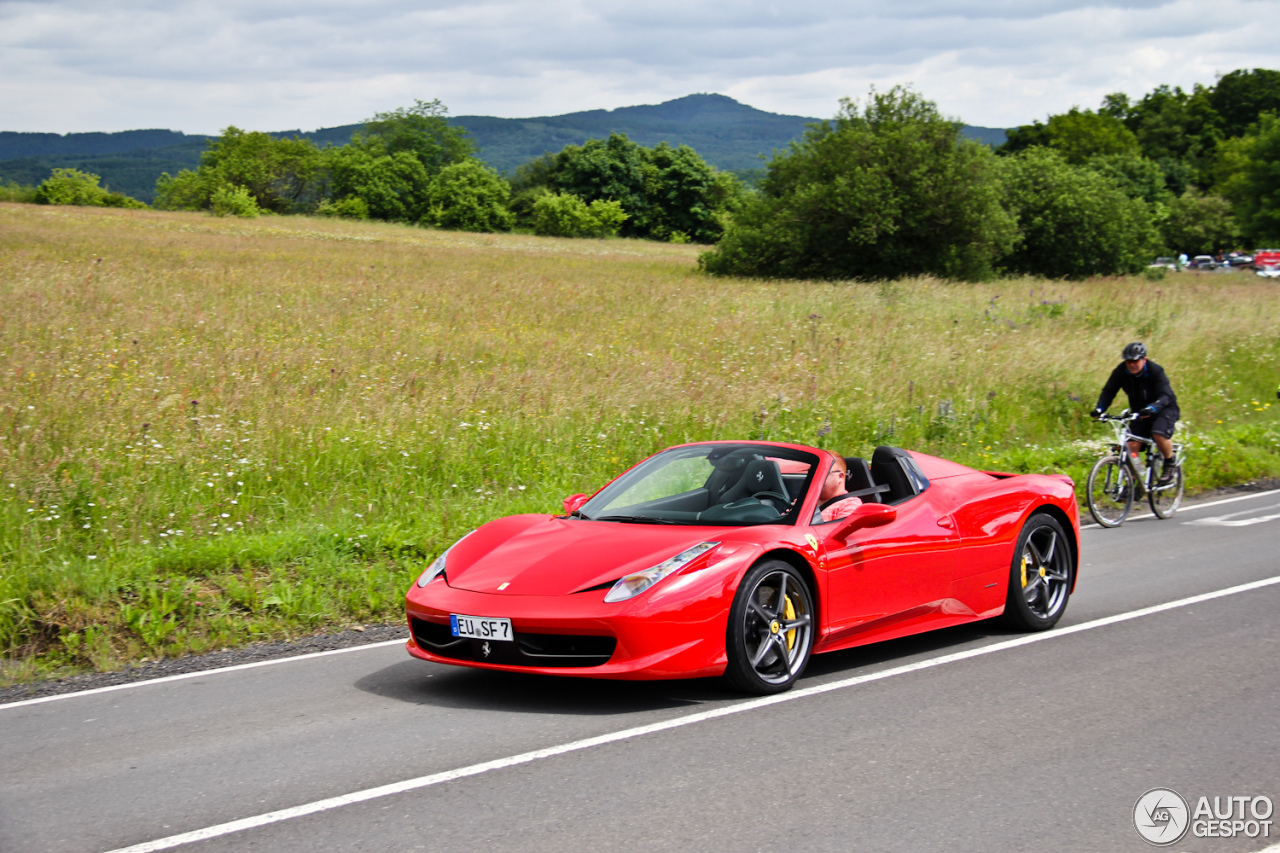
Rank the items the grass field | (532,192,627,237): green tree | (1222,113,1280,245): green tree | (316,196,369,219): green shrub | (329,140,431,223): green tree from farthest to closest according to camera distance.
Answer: (329,140,431,223): green tree, (316,196,369,219): green shrub, (532,192,627,237): green tree, (1222,113,1280,245): green tree, the grass field

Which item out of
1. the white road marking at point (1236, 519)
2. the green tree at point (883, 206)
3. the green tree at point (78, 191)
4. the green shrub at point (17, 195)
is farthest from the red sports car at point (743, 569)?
the green tree at point (78, 191)

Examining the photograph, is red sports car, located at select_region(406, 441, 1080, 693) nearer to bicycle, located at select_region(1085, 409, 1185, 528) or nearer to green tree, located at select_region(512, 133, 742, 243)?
bicycle, located at select_region(1085, 409, 1185, 528)

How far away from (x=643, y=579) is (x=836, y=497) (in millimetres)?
1547

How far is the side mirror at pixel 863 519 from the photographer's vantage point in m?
5.91

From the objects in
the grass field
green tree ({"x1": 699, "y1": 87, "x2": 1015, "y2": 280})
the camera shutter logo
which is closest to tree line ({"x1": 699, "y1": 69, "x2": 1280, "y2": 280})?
green tree ({"x1": 699, "y1": 87, "x2": 1015, "y2": 280})

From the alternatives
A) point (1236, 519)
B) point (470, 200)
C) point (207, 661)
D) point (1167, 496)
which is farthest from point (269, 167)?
point (207, 661)

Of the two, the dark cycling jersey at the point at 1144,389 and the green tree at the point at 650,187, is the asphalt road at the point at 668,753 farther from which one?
the green tree at the point at 650,187

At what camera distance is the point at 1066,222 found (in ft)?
150

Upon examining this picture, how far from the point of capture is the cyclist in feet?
39.5

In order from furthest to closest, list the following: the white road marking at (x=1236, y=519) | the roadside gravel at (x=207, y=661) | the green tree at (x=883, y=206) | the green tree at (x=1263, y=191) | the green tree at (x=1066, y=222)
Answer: the green tree at (x=1263, y=191) → the green tree at (x=1066, y=222) → the green tree at (x=883, y=206) → the white road marking at (x=1236, y=519) → the roadside gravel at (x=207, y=661)

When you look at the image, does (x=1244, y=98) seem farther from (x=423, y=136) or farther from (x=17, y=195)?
(x=17, y=195)

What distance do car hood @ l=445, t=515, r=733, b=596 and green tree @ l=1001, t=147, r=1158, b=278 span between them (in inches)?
1677

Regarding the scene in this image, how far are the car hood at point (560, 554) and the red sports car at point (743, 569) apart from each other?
0.01 meters

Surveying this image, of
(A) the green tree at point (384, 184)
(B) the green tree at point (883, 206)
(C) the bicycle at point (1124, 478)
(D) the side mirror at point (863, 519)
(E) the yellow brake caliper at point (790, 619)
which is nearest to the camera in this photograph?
(E) the yellow brake caliper at point (790, 619)
